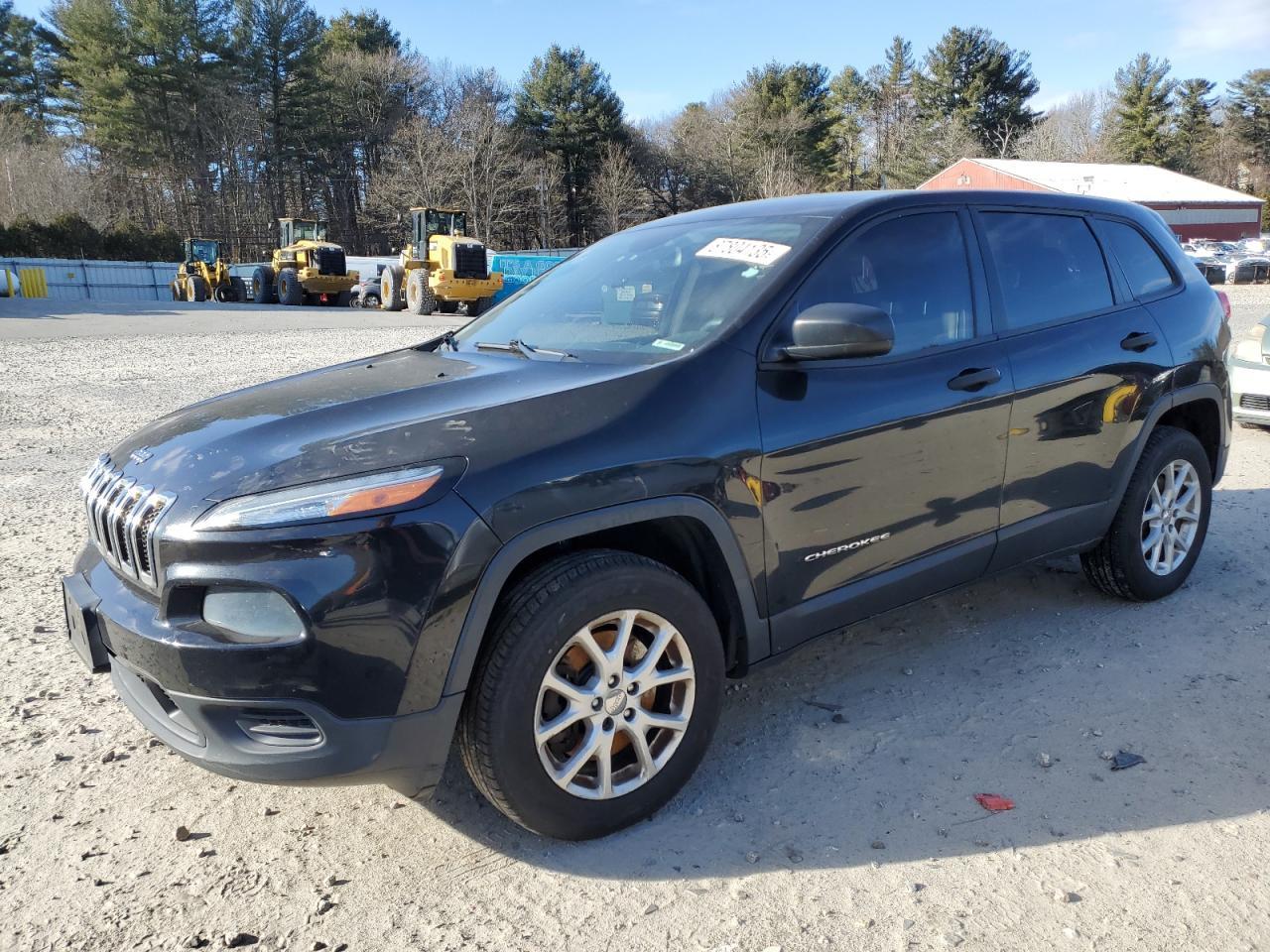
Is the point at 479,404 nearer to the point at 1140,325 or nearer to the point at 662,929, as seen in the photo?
the point at 662,929

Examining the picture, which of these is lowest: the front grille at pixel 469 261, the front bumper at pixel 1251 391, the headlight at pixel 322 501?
the front bumper at pixel 1251 391

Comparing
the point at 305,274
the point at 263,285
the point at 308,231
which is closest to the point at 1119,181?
the point at 308,231

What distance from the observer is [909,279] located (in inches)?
132

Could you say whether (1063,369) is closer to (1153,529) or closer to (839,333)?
(1153,529)

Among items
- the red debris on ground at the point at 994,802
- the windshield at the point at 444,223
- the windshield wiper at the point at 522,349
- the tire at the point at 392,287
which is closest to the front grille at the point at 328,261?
the tire at the point at 392,287

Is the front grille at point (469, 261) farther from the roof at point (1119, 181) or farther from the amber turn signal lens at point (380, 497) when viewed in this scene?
the roof at point (1119, 181)

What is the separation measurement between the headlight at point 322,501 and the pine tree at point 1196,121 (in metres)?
85.9

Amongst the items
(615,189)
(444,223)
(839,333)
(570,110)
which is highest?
(570,110)

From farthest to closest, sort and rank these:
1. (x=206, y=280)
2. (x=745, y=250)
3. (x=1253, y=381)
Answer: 1. (x=206, y=280)
2. (x=1253, y=381)
3. (x=745, y=250)

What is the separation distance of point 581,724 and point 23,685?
2397mm

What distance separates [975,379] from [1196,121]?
292ft

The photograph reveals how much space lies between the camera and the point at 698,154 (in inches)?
2544

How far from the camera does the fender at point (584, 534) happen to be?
7.59 ft

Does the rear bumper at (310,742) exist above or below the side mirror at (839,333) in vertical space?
below
